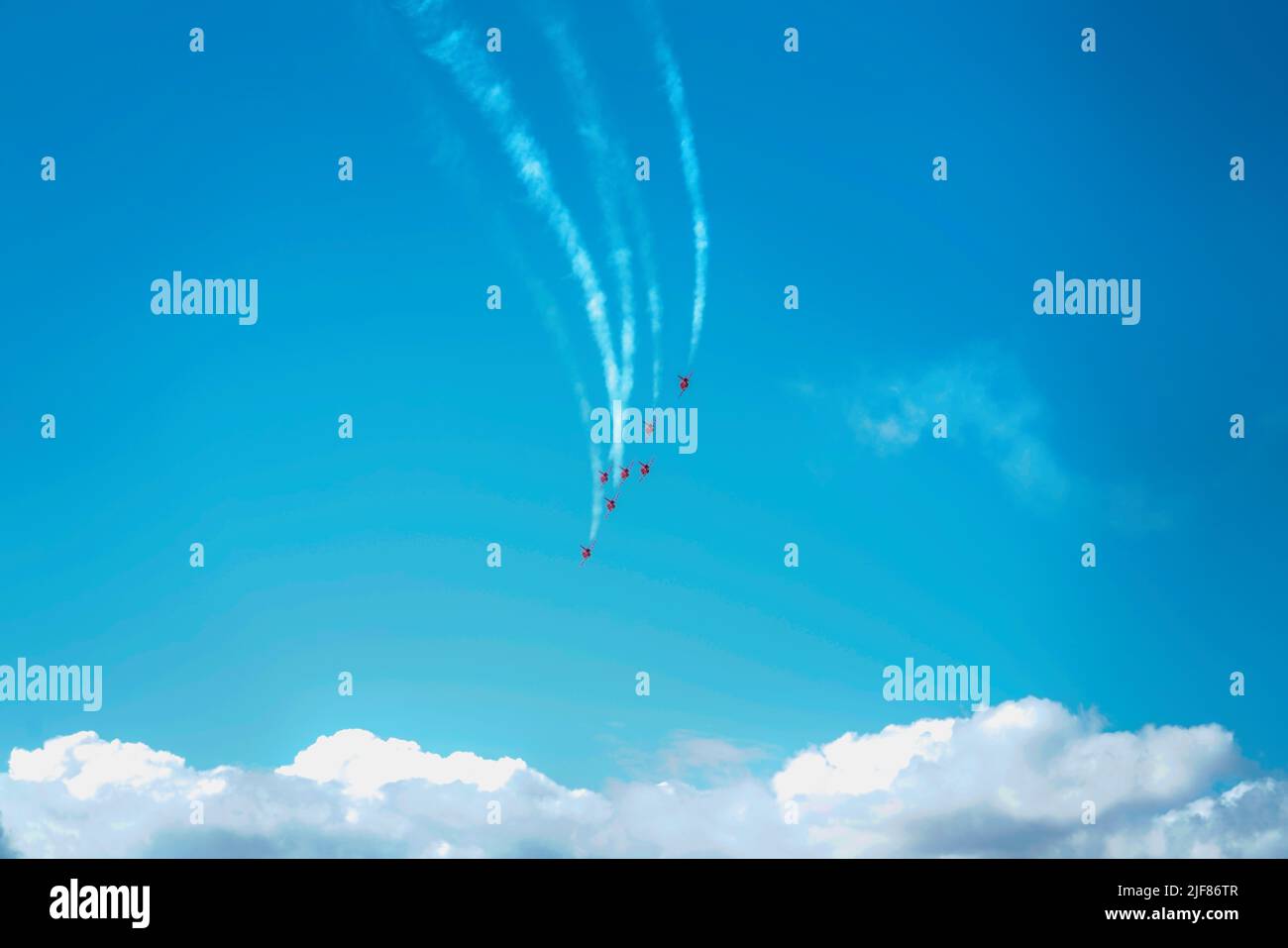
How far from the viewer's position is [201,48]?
52.6 metres
